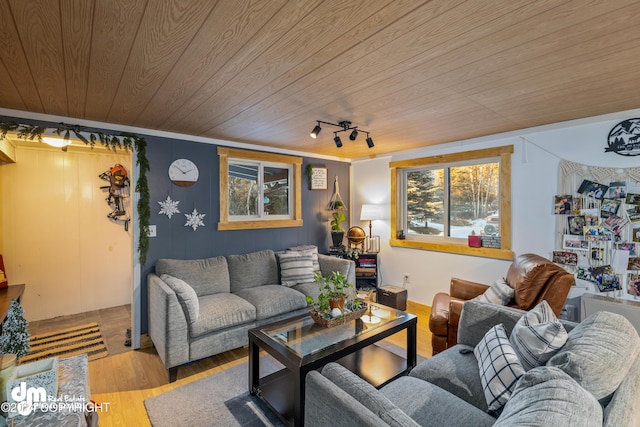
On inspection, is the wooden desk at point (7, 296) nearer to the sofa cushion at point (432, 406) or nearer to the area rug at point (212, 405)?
the area rug at point (212, 405)

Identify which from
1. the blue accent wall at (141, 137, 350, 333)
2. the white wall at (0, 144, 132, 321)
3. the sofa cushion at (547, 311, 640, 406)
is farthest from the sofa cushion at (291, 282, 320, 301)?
the sofa cushion at (547, 311, 640, 406)

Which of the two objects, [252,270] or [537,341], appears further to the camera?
[252,270]

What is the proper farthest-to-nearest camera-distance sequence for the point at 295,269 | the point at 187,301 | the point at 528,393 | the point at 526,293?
1. the point at 295,269
2. the point at 187,301
3. the point at 526,293
4. the point at 528,393

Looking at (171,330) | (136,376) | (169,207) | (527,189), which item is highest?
(527,189)

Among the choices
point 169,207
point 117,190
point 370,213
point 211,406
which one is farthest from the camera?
point 370,213

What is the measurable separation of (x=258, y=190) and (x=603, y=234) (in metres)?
3.79

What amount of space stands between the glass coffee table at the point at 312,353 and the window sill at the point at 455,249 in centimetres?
150

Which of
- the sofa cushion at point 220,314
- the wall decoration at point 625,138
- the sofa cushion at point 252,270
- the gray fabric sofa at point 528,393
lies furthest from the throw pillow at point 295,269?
the wall decoration at point 625,138

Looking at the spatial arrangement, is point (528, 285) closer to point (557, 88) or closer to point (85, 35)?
point (557, 88)

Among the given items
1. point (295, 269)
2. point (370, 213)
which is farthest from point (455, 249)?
point (295, 269)

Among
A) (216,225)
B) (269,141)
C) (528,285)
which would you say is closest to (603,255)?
(528,285)

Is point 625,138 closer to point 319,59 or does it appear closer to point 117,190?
point 319,59

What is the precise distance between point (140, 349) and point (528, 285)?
366cm

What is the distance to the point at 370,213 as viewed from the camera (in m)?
4.62
